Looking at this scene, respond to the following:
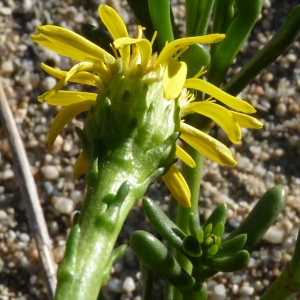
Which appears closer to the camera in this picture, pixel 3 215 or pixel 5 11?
pixel 3 215

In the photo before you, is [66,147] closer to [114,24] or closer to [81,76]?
[81,76]

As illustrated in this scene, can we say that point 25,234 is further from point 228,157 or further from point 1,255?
point 228,157

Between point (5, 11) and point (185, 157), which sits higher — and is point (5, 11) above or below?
below

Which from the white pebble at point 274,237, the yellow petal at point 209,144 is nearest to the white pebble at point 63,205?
the white pebble at point 274,237

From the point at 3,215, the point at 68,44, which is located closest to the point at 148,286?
→ the point at 68,44

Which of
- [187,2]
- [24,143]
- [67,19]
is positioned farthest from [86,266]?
[67,19]

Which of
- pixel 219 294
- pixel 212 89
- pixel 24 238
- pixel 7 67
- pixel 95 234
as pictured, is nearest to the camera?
pixel 95 234
